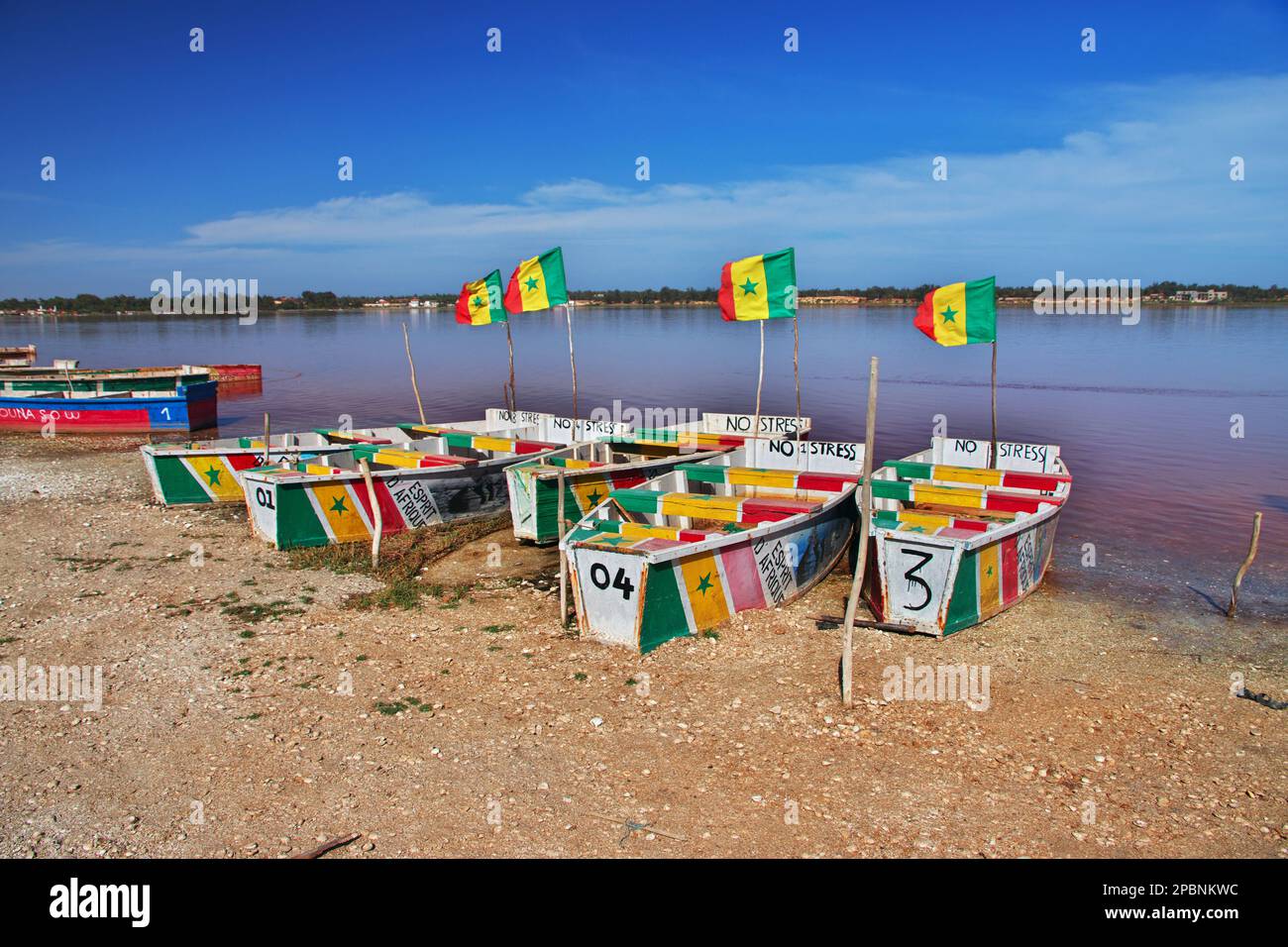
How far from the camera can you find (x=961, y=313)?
1537cm

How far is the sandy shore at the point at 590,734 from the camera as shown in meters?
6.51

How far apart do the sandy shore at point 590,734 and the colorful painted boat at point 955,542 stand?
430mm

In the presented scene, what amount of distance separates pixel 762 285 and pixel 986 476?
5538 mm

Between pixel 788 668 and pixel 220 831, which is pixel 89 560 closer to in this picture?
pixel 220 831

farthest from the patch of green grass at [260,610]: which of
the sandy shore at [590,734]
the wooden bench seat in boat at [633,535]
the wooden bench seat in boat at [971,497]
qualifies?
the wooden bench seat in boat at [971,497]

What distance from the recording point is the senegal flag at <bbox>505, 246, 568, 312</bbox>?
18.5m

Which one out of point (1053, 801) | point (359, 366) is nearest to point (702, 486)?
point (1053, 801)

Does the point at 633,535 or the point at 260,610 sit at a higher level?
the point at 633,535

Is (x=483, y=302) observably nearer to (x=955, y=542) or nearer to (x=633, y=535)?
(x=633, y=535)

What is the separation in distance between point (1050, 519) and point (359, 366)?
172ft

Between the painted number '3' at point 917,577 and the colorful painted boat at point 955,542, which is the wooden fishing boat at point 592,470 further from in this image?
the painted number '3' at point 917,577

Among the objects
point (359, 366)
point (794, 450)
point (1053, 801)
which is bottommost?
point (1053, 801)

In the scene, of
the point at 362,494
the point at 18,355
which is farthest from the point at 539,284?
the point at 18,355

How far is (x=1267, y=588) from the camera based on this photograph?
42.6 ft
